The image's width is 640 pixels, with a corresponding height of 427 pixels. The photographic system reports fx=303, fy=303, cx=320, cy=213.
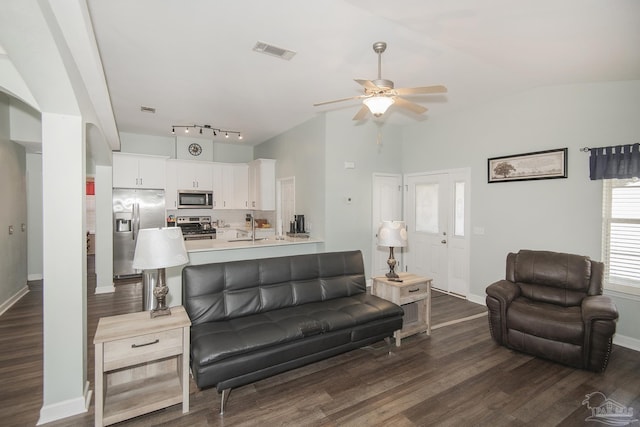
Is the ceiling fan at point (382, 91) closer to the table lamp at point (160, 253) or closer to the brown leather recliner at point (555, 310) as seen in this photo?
the table lamp at point (160, 253)

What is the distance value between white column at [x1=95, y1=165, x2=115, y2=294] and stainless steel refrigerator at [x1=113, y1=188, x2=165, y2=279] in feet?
2.46

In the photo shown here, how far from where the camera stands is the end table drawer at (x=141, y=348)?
6.75ft

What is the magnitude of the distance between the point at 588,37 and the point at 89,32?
3893 mm

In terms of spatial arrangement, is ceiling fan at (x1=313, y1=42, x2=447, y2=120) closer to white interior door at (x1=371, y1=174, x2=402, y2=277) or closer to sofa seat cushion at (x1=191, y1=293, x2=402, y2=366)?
sofa seat cushion at (x1=191, y1=293, x2=402, y2=366)

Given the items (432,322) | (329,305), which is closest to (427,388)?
(329,305)

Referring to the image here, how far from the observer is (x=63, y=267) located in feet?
7.39

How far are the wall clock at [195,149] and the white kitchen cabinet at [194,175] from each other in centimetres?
30

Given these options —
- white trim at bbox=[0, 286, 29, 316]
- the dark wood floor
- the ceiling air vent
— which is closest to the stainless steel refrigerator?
white trim at bbox=[0, 286, 29, 316]

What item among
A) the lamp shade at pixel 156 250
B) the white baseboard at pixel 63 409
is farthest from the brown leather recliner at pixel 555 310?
the white baseboard at pixel 63 409

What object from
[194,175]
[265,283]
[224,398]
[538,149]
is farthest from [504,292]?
[194,175]

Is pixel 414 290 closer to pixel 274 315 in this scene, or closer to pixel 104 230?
pixel 274 315

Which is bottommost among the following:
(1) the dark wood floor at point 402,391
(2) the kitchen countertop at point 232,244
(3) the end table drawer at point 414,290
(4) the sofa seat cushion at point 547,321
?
(1) the dark wood floor at point 402,391

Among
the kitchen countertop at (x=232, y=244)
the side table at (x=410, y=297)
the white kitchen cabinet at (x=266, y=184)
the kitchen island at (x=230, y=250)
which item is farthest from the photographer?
the white kitchen cabinet at (x=266, y=184)

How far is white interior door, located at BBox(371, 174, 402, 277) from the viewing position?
5.64 m
